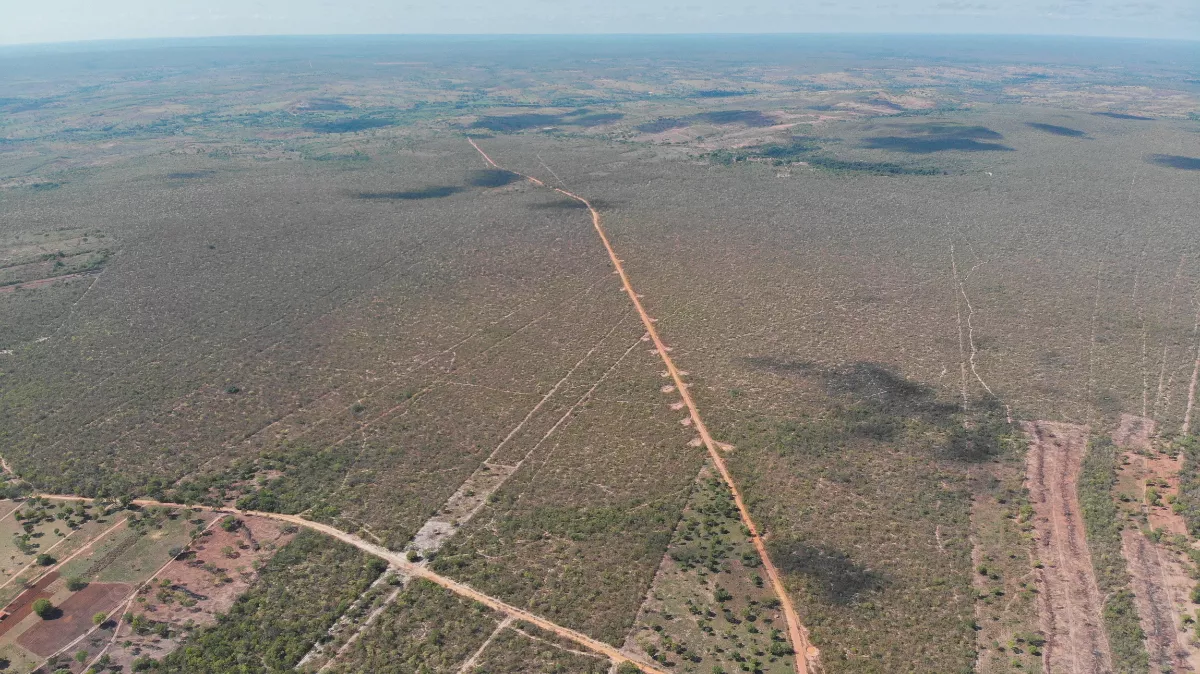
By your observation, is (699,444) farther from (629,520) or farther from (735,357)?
(735,357)

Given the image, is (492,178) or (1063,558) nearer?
(1063,558)

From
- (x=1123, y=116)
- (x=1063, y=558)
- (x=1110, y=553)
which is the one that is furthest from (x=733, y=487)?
(x=1123, y=116)

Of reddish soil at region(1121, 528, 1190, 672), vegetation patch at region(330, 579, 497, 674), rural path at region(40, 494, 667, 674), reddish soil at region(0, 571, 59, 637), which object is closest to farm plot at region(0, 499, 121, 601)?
reddish soil at region(0, 571, 59, 637)

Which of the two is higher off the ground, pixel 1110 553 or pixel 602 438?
pixel 1110 553

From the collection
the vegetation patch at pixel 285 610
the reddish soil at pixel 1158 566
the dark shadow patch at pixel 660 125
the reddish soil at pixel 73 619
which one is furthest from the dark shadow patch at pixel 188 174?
the reddish soil at pixel 1158 566

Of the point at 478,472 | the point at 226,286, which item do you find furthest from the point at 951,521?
the point at 226,286

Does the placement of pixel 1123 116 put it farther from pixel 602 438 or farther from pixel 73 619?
pixel 73 619

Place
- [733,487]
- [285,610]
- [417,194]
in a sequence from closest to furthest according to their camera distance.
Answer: [285,610] < [733,487] < [417,194]
